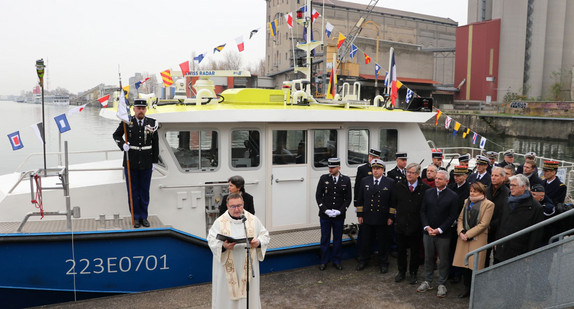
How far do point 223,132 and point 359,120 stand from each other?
6.63 ft

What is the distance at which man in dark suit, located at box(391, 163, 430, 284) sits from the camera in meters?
5.45

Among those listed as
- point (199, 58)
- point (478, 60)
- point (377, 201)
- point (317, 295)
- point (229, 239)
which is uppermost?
point (478, 60)

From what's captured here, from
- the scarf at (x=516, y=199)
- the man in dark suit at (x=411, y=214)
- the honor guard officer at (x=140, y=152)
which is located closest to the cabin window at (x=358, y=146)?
the man in dark suit at (x=411, y=214)

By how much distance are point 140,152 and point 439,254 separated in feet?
12.3

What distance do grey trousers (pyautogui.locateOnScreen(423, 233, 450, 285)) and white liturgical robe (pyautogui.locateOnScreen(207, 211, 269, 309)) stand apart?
7.62 ft

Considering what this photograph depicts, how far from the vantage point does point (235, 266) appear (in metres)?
3.89

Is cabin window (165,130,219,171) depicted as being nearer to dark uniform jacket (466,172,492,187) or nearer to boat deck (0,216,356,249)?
boat deck (0,216,356,249)

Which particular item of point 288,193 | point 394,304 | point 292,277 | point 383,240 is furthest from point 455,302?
point 288,193

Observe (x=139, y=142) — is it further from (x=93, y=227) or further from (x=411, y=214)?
(x=411, y=214)

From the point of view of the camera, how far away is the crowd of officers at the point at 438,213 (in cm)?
462

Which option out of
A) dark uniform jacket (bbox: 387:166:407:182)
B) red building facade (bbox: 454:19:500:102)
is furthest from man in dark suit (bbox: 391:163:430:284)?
red building facade (bbox: 454:19:500:102)

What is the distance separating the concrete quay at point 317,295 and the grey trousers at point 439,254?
22 centimetres

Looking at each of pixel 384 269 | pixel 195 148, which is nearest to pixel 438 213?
pixel 384 269

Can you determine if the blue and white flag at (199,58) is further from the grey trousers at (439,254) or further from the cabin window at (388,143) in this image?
the grey trousers at (439,254)
